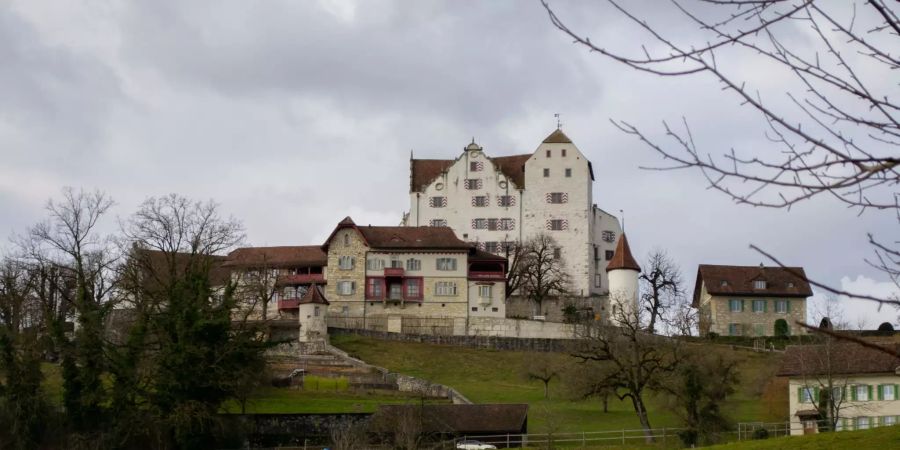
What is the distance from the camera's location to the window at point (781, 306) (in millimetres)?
85125

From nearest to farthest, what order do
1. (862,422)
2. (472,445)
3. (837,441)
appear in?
(837,441)
(472,445)
(862,422)

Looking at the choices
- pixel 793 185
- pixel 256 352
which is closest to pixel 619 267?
pixel 256 352

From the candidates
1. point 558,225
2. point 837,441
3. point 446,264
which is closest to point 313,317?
→ point 446,264

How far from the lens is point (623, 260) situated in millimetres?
90000

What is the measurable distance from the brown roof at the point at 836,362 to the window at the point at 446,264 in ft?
118

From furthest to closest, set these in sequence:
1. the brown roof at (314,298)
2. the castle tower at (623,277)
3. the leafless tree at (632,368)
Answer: the castle tower at (623,277), the brown roof at (314,298), the leafless tree at (632,368)

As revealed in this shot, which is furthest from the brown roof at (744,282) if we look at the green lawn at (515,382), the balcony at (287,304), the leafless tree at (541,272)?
the balcony at (287,304)

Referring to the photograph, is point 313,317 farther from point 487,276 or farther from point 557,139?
point 557,139

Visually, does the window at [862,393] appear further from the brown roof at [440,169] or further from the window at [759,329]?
the brown roof at [440,169]

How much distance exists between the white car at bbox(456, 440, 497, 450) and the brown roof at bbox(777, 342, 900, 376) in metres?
12.7

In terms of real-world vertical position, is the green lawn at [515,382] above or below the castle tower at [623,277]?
below

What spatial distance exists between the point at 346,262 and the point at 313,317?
9625 mm

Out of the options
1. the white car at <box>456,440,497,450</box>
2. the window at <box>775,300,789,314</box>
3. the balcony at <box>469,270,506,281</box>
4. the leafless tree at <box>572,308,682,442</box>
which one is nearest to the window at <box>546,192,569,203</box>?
the balcony at <box>469,270,506,281</box>

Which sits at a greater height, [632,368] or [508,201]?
[508,201]
